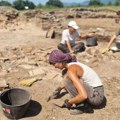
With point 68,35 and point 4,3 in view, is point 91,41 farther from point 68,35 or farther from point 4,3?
point 4,3

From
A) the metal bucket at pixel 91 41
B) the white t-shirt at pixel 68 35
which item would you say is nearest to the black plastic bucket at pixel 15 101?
the white t-shirt at pixel 68 35

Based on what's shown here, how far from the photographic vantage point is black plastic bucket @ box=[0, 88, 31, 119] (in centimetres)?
465

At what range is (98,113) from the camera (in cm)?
506

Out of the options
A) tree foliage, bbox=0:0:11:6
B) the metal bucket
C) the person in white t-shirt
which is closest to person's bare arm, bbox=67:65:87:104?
the person in white t-shirt

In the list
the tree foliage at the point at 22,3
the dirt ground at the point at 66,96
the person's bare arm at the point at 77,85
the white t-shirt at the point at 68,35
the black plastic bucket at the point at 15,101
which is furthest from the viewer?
the tree foliage at the point at 22,3

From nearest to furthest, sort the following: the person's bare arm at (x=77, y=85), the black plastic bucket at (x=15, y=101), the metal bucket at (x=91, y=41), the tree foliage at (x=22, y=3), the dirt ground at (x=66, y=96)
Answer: the person's bare arm at (x=77, y=85)
the black plastic bucket at (x=15, y=101)
the dirt ground at (x=66, y=96)
the metal bucket at (x=91, y=41)
the tree foliage at (x=22, y=3)

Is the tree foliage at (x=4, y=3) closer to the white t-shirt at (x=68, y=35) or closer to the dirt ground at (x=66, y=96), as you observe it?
the dirt ground at (x=66, y=96)

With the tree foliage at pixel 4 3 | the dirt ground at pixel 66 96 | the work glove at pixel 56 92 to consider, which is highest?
the work glove at pixel 56 92

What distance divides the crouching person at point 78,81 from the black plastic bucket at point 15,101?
2.44 feet

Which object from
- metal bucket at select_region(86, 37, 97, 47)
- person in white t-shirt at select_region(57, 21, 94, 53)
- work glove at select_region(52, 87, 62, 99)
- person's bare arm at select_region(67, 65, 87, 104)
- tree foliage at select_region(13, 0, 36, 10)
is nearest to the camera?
person's bare arm at select_region(67, 65, 87, 104)

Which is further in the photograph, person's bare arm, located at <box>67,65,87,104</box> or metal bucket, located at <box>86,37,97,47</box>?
metal bucket, located at <box>86,37,97,47</box>

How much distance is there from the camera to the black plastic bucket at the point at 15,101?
4.65 m

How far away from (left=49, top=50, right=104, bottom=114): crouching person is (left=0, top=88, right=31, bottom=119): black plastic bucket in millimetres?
745

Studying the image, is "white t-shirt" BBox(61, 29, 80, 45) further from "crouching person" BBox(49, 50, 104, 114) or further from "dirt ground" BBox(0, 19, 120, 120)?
"crouching person" BBox(49, 50, 104, 114)
